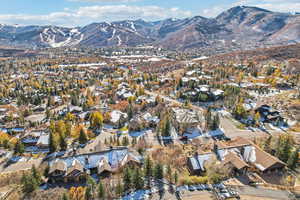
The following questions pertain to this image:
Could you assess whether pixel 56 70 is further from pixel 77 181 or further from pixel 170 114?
pixel 77 181

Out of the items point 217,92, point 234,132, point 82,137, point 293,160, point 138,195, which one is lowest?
point 138,195

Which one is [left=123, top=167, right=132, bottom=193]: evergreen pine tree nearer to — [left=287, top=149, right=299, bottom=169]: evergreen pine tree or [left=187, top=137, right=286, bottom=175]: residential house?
[left=187, top=137, right=286, bottom=175]: residential house

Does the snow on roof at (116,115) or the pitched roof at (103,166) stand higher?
the snow on roof at (116,115)

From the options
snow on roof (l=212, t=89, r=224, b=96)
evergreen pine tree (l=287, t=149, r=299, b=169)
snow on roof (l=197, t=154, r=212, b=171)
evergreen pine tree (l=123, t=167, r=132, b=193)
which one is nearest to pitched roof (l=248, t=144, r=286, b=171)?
evergreen pine tree (l=287, t=149, r=299, b=169)

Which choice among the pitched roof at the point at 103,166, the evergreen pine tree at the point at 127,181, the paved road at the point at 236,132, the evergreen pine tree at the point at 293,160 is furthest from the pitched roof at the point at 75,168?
the evergreen pine tree at the point at 293,160

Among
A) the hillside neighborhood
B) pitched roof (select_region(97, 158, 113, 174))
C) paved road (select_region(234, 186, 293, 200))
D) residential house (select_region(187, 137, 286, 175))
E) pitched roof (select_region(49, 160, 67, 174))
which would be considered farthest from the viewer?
pitched roof (select_region(97, 158, 113, 174))

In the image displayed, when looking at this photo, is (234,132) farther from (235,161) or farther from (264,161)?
(235,161)

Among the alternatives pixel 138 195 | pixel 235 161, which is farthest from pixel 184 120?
pixel 138 195

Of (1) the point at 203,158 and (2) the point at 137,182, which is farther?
(1) the point at 203,158

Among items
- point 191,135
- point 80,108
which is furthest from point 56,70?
point 191,135

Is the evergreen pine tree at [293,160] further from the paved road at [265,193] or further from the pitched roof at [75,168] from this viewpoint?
the pitched roof at [75,168]

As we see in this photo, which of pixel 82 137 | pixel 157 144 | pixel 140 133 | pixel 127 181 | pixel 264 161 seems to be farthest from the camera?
pixel 140 133

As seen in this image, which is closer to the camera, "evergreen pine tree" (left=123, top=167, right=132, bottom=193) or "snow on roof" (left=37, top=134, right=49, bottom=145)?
"evergreen pine tree" (left=123, top=167, right=132, bottom=193)
